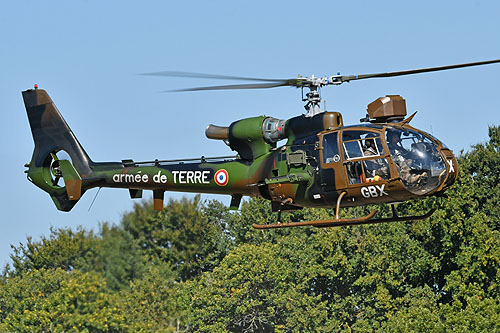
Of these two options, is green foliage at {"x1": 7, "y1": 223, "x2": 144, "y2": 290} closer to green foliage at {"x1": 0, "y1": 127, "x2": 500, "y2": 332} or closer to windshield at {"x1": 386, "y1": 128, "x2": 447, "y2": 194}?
green foliage at {"x1": 0, "y1": 127, "x2": 500, "y2": 332}

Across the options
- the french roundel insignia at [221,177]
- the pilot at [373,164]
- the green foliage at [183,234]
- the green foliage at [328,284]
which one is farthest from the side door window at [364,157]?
the green foliage at [183,234]

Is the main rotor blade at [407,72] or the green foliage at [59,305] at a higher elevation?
the green foliage at [59,305]

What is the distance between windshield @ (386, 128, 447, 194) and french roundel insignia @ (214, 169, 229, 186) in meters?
5.55

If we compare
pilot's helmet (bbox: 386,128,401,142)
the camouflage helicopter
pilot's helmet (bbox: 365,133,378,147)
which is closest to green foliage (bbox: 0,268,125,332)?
the camouflage helicopter

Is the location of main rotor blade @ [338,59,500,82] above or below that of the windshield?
above

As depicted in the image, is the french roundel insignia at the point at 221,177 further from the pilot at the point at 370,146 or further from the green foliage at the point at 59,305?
the green foliage at the point at 59,305

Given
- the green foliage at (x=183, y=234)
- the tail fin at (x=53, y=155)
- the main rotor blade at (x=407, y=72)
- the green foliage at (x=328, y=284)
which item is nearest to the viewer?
the main rotor blade at (x=407, y=72)

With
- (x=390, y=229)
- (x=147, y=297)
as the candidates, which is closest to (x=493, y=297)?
(x=390, y=229)

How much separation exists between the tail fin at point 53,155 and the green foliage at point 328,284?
85.1 ft

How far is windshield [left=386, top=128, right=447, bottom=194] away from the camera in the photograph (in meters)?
24.6

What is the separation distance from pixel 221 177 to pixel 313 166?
3401 millimetres

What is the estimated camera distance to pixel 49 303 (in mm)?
69125

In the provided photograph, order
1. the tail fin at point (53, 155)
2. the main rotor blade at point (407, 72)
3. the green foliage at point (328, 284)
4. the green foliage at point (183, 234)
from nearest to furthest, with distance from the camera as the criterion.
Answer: the main rotor blade at point (407, 72)
the tail fin at point (53, 155)
the green foliage at point (328, 284)
the green foliage at point (183, 234)

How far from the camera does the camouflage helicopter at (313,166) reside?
81.1 feet
